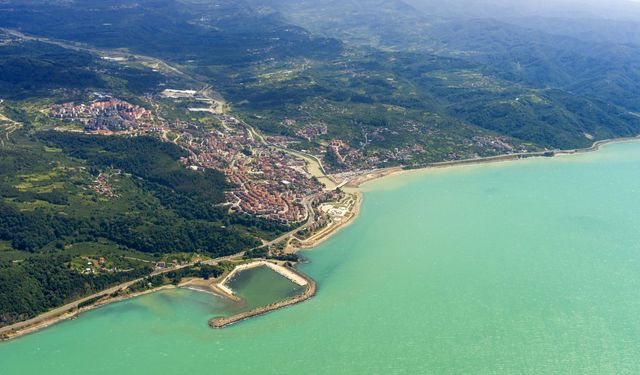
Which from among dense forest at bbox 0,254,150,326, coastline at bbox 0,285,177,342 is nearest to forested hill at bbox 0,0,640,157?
coastline at bbox 0,285,177,342

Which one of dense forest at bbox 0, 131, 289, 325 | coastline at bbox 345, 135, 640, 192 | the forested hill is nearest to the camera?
dense forest at bbox 0, 131, 289, 325

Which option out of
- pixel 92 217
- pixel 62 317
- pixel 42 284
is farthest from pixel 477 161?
pixel 62 317

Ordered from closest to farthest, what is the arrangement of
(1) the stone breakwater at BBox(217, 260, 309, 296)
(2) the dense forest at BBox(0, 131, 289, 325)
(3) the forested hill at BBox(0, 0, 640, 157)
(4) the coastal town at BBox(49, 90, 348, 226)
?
(2) the dense forest at BBox(0, 131, 289, 325), (1) the stone breakwater at BBox(217, 260, 309, 296), (4) the coastal town at BBox(49, 90, 348, 226), (3) the forested hill at BBox(0, 0, 640, 157)

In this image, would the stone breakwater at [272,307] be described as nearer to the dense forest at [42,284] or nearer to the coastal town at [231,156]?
the dense forest at [42,284]

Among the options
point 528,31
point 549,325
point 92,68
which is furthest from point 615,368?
point 528,31

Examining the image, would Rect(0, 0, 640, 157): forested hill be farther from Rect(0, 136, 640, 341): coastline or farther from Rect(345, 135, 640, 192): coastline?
Rect(0, 136, 640, 341): coastline

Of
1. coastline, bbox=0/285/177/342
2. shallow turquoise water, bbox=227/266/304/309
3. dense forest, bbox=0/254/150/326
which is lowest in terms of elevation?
coastline, bbox=0/285/177/342

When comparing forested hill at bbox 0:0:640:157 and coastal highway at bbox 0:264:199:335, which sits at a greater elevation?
forested hill at bbox 0:0:640:157
